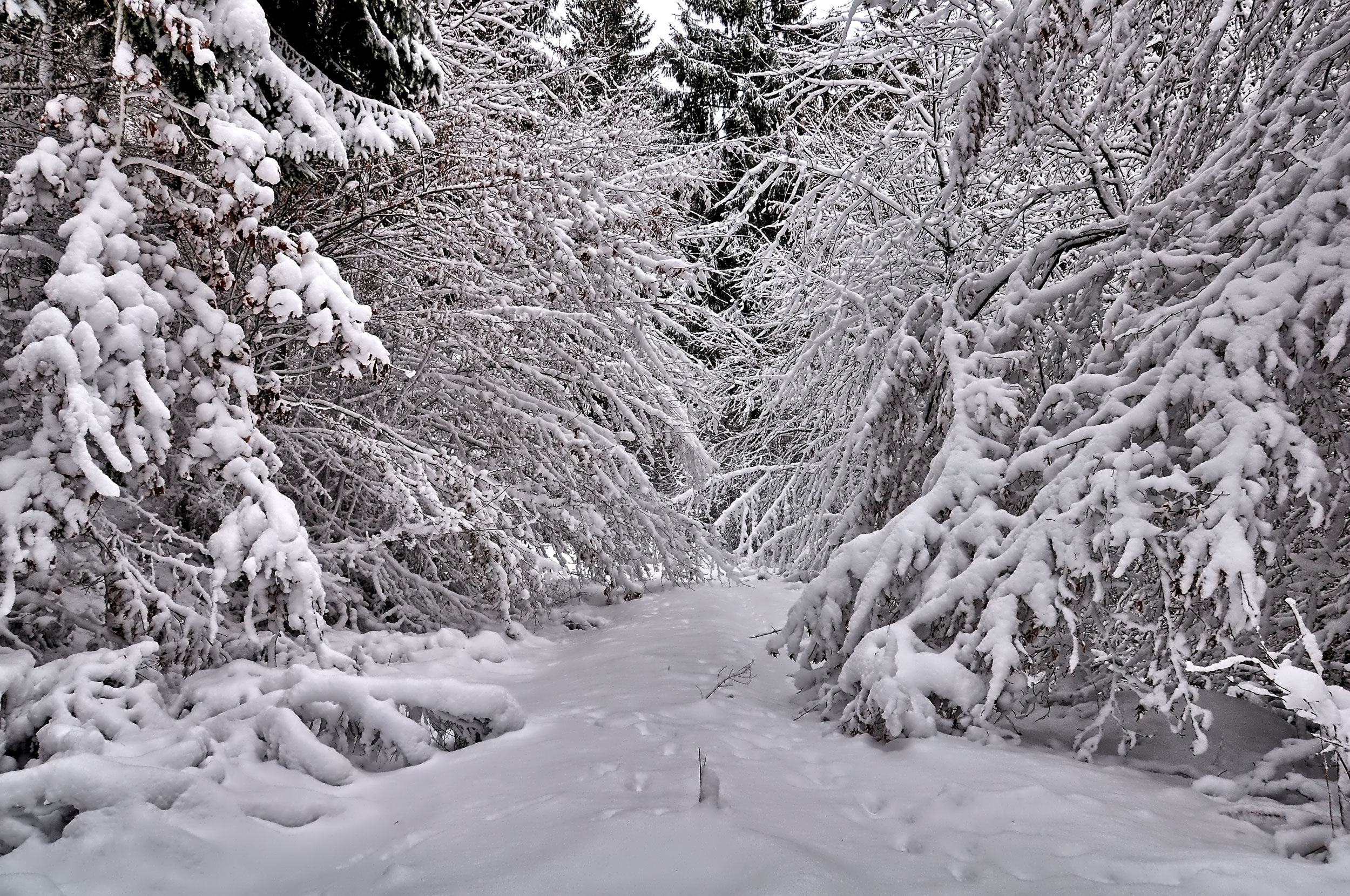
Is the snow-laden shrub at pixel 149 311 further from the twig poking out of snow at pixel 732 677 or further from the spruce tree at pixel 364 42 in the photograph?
the twig poking out of snow at pixel 732 677

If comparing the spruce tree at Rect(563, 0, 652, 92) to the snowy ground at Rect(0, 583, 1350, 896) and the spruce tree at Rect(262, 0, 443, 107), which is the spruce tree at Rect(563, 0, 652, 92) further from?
the snowy ground at Rect(0, 583, 1350, 896)

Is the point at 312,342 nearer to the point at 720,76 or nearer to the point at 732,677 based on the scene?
the point at 732,677

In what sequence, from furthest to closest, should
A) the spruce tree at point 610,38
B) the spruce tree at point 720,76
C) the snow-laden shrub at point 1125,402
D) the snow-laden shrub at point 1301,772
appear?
1. the spruce tree at point 720,76
2. the spruce tree at point 610,38
3. the snow-laden shrub at point 1125,402
4. the snow-laden shrub at point 1301,772

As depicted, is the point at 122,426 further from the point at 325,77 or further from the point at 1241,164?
the point at 1241,164

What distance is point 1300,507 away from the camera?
9.08 feet

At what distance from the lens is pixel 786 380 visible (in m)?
6.42

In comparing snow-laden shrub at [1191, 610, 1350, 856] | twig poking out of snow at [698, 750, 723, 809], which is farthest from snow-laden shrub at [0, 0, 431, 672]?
snow-laden shrub at [1191, 610, 1350, 856]

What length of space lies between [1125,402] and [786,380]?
3.53 meters

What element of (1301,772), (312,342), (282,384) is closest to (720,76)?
(282,384)

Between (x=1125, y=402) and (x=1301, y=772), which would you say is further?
(x=1125, y=402)

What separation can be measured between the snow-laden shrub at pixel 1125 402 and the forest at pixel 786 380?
0.06 feet

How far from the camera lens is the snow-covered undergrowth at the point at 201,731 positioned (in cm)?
236

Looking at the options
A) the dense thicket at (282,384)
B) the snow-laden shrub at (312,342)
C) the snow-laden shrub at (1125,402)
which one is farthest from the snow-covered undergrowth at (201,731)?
the snow-laden shrub at (1125,402)

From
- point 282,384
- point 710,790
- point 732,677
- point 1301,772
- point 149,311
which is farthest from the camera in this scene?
point 282,384
